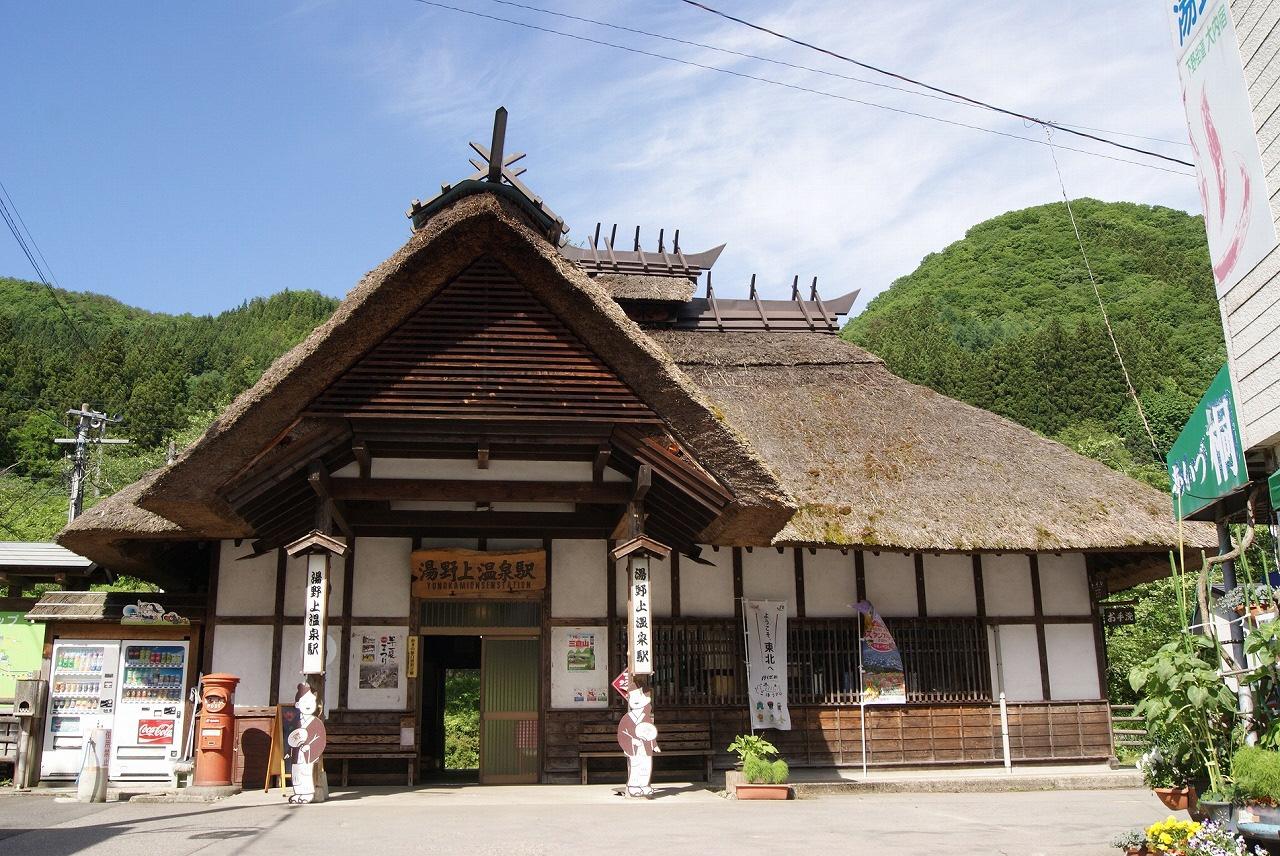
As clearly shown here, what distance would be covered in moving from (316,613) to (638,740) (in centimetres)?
336

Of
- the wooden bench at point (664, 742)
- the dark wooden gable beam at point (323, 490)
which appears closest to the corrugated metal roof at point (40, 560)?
the dark wooden gable beam at point (323, 490)

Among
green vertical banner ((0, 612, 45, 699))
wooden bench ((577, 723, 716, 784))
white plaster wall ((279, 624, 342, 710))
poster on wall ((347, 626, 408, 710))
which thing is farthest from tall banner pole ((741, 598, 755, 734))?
green vertical banner ((0, 612, 45, 699))

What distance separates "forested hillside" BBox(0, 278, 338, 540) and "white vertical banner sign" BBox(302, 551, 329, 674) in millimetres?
28284

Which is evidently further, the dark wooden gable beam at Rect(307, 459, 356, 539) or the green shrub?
the dark wooden gable beam at Rect(307, 459, 356, 539)

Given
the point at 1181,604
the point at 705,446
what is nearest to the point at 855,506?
the point at 705,446

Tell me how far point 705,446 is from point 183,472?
16.2ft

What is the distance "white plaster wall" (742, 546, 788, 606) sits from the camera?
42.3ft

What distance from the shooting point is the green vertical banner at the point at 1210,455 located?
23.7 ft

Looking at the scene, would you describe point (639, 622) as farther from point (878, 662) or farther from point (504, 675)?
point (878, 662)

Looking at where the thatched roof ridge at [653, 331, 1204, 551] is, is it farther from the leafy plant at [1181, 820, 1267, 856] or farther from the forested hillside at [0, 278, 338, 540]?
the forested hillside at [0, 278, 338, 540]

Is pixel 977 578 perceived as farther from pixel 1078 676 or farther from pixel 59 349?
pixel 59 349

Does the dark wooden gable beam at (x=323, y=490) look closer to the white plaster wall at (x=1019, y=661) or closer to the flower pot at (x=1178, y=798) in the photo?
the flower pot at (x=1178, y=798)

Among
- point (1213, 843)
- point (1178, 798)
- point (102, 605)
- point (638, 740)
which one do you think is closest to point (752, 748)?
point (638, 740)

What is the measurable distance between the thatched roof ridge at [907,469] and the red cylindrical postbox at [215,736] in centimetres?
629
